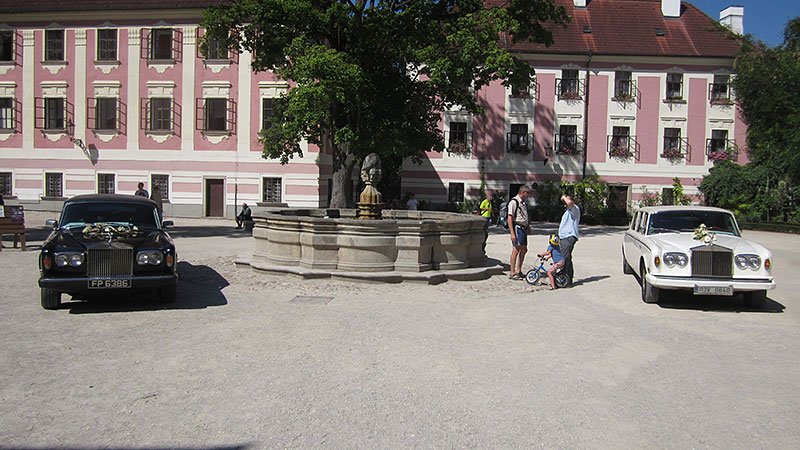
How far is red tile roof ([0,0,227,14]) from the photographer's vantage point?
34188mm

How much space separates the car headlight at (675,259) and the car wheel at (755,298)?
1.25 metres

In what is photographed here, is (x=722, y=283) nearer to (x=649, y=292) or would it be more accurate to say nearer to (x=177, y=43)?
(x=649, y=292)

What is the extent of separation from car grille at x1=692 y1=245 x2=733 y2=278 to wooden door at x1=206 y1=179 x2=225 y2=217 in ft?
92.3

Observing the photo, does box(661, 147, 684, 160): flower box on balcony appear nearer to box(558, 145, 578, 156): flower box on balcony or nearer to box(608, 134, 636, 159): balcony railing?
box(608, 134, 636, 159): balcony railing

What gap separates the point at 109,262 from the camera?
31.3 feet

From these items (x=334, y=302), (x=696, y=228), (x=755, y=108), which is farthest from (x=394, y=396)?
(x=755, y=108)

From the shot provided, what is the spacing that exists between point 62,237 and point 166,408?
5563 millimetres

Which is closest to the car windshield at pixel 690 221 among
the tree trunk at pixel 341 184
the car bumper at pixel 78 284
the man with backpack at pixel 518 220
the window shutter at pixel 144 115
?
the man with backpack at pixel 518 220

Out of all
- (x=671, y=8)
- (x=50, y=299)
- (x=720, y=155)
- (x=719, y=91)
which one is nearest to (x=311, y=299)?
(x=50, y=299)

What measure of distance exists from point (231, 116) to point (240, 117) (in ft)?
1.59

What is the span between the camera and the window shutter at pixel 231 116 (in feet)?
113

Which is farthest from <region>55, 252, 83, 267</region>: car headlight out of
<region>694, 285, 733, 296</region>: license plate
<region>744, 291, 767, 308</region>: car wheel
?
<region>744, 291, 767, 308</region>: car wheel

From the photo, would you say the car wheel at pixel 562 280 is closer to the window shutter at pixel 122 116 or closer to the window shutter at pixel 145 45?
the window shutter at pixel 122 116

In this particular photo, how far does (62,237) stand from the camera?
9898 mm
